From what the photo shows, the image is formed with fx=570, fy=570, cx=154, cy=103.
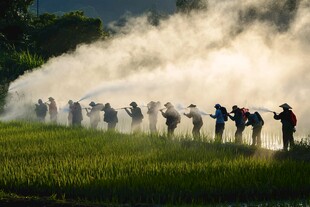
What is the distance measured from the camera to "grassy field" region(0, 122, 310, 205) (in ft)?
33.0

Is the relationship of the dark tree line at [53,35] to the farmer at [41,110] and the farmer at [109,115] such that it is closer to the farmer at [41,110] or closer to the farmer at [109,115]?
the farmer at [41,110]

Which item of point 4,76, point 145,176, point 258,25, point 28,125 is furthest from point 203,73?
point 145,176

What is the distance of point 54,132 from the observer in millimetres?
20531

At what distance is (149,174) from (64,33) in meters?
46.1

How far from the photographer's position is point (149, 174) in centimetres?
1111

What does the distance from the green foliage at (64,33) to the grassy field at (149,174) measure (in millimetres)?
39864

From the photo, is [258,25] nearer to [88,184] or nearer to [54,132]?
[54,132]

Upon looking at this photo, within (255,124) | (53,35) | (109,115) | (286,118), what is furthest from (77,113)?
(53,35)

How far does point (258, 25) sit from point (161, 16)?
33290mm

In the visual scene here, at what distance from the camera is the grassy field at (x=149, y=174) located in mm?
10047

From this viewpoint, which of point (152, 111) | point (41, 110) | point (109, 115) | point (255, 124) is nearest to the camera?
point (255, 124)

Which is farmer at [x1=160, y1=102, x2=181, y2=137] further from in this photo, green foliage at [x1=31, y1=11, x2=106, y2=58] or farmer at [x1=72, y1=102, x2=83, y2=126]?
green foliage at [x1=31, y1=11, x2=106, y2=58]

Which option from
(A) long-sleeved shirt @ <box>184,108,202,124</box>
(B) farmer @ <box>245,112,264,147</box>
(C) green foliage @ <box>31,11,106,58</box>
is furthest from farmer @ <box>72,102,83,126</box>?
(C) green foliage @ <box>31,11,106,58</box>

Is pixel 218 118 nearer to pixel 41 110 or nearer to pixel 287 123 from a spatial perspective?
pixel 287 123
